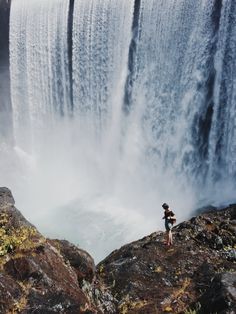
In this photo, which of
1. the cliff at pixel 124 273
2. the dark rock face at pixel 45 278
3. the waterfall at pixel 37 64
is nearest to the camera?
the dark rock face at pixel 45 278

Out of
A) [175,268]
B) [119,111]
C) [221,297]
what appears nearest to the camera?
[221,297]

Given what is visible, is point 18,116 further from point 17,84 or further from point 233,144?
point 233,144

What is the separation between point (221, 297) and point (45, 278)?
3.26m

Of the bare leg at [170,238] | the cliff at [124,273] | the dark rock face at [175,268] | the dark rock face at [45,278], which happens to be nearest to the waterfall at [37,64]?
the cliff at [124,273]

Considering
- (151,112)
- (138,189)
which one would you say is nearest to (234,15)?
(151,112)

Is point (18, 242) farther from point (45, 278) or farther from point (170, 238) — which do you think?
point (170, 238)

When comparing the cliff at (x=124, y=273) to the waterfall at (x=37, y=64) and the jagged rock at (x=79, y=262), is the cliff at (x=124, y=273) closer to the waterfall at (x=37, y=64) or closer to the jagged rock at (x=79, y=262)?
the jagged rock at (x=79, y=262)

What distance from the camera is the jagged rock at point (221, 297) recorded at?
7.54 meters

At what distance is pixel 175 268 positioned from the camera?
37.1 feet

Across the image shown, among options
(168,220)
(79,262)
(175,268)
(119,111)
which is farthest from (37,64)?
(79,262)

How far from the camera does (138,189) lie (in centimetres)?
2559

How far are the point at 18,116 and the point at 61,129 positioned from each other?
4.19 meters

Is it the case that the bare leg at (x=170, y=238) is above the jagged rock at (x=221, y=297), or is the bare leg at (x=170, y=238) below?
above

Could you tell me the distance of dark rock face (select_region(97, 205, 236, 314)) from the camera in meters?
9.65
